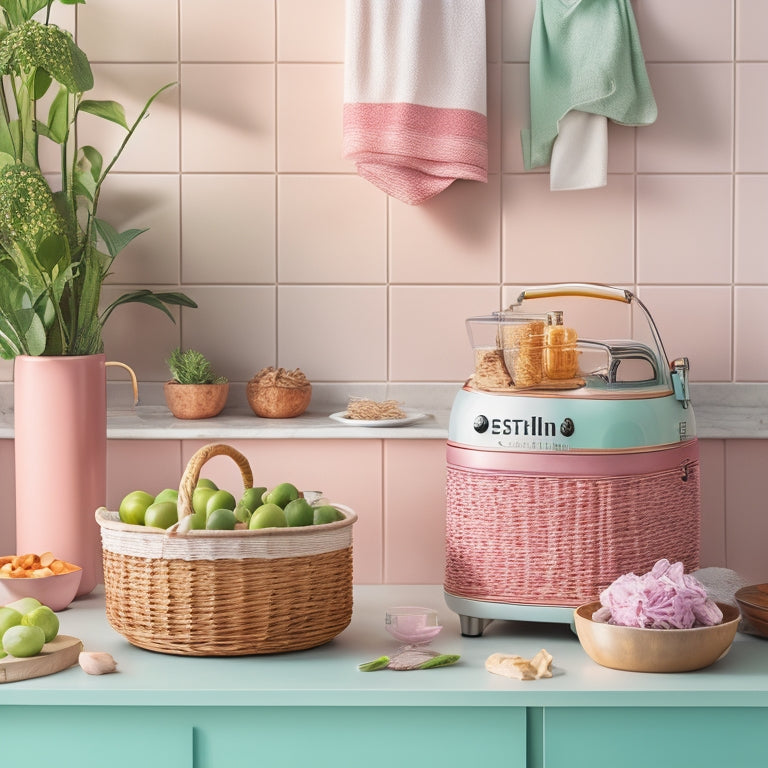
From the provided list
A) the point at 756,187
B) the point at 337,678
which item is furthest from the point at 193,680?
the point at 756,187

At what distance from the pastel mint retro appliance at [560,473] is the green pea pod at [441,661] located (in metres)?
0.10

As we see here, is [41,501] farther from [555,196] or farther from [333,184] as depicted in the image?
[555,196]

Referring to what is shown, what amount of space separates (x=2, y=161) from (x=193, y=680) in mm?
905

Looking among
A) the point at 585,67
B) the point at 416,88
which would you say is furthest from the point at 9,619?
the point at 585,67

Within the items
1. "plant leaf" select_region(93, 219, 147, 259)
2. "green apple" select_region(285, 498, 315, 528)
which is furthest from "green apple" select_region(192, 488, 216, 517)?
"plant leaf" select_region(93, 219, 147, 259)

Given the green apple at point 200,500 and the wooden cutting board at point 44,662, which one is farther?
the green apple at point 200,500

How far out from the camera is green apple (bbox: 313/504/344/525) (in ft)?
4.12

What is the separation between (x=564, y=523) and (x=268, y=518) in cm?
36

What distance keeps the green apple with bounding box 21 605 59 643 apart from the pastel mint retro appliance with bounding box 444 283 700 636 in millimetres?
494

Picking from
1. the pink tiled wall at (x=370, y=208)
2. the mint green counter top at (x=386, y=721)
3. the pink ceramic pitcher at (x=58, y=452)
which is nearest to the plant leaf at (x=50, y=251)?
the pink ceramic pitcher at (x=58, y=452)

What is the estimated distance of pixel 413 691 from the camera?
1.09 meters

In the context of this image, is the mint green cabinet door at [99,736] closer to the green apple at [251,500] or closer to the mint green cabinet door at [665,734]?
the green apple at [251,500]

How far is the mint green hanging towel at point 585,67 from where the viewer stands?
1.73 metres

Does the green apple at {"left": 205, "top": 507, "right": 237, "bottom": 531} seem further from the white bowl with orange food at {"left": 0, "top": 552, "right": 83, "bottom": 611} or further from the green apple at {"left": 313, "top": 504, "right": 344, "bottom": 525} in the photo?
the white bowl with orange food at {"left": 0, "top": 552, "right": 83, "bottom": 611}
